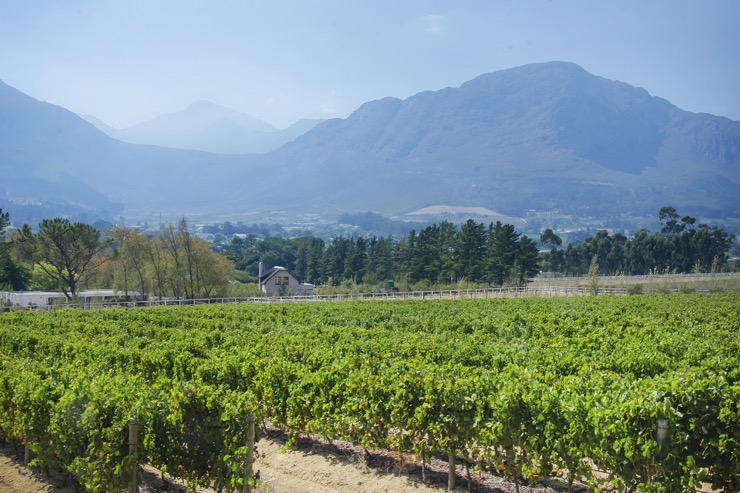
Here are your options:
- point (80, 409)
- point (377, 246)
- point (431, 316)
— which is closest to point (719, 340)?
point (431, 316)

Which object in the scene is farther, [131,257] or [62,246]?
[131,257]

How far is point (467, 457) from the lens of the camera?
36.9 ft

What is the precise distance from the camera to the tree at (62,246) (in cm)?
7125

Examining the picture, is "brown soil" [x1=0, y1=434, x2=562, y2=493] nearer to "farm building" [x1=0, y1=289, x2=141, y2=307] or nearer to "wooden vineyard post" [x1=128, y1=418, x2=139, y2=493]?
"wooden vineyard post" [x1=128, y1=418, x2=139, y2=493]

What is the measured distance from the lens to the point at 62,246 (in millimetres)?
72562

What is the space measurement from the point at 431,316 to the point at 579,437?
22422 millimetres

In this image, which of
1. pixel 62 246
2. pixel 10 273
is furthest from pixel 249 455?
pixel 10 273

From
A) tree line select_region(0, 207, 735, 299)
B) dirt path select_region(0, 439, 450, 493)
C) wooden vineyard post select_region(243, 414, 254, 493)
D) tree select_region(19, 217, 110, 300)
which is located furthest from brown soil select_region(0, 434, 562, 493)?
tree select_region(19, 217, 110, 300)

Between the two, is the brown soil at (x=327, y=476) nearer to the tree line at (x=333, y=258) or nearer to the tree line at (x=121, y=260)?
the tree line at (x=333, y=258)

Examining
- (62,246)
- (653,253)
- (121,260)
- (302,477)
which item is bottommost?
(302,477)

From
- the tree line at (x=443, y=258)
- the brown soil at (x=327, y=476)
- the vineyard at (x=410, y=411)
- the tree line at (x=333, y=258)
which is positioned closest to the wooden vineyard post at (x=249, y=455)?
the vineyard at (x=410, y=411)

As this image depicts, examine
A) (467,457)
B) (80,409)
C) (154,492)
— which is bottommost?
(154,492)

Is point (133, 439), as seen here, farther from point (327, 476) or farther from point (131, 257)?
point (131, 257)

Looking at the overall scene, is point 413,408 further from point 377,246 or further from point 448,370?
point 377,246
